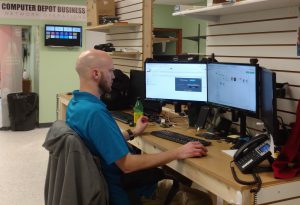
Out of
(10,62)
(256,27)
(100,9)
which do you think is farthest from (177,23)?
(256,27)

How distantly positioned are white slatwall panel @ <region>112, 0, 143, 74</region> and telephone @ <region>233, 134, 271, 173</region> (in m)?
2.58

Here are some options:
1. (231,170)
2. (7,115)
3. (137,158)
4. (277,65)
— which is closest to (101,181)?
(137,158)

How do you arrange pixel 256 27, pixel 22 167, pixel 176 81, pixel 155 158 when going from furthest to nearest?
pixel 22 167, pixel 176 81, pixel 256 27, pixel 155 158

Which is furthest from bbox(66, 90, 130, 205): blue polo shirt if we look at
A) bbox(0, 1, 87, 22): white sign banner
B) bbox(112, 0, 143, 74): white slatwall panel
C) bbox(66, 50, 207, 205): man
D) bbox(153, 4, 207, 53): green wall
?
bbox(153, 4, 207, 53): green wall

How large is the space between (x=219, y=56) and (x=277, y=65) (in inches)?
26.7

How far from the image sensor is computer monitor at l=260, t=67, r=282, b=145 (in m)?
2.02

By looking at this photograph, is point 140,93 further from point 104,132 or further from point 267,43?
point 104,132

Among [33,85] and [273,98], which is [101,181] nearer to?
[273,98]

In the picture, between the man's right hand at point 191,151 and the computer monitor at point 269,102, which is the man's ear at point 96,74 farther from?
the computer monitor at point 269,102

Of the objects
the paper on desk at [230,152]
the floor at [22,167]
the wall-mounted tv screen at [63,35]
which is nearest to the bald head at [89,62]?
the paper on desk at [230,152]

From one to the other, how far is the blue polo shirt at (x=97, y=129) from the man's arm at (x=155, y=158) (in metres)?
0.05

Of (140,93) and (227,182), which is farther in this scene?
(140,93)

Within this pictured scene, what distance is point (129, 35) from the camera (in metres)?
4.72

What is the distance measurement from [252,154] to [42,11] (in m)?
A: 5.97
